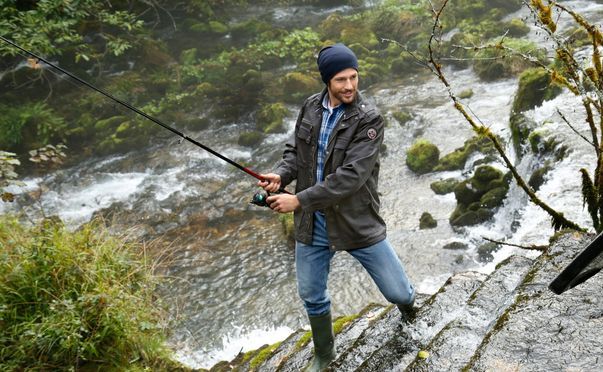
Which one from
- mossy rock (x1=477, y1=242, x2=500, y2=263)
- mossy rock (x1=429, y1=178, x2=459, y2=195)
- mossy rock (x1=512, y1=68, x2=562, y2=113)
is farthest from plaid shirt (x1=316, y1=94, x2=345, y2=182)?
mossy rock (x1=512, y1=68, x2=562, y2=113)

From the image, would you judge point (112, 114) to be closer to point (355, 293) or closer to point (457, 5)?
point (355, 293)

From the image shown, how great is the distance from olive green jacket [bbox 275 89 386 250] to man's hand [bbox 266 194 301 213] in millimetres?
41

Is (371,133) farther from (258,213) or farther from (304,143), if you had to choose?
(258,213)

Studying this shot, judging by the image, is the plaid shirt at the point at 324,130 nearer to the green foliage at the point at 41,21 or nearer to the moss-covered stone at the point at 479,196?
the moss-covered stone at the point at 479,196

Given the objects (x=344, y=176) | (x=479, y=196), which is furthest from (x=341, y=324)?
(x=479, y=196)

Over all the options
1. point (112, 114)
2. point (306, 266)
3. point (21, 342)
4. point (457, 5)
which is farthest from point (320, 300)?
point (457, 5)

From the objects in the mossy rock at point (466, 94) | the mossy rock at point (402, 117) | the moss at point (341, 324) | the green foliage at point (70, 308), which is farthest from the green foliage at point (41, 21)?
the moss at point (341, 324)

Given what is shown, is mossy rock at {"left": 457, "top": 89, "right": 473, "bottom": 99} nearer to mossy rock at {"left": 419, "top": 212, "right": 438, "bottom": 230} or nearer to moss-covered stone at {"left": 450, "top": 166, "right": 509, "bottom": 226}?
moss-covered stone at {"left": 450, "top": 166, "right": 509, "bottom": 226}

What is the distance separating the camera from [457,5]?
64.2 ft

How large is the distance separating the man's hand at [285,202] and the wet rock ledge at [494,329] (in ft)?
3.79

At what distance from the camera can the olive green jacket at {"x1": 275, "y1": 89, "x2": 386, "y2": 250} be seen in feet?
10.5

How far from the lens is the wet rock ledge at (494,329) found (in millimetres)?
2645

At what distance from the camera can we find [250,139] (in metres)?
13.4

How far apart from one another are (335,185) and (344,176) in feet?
0.25
